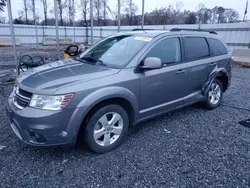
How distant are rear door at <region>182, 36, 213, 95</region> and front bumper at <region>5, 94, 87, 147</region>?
2.22 meters

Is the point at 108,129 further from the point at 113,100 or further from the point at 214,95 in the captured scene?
the point at 214,95

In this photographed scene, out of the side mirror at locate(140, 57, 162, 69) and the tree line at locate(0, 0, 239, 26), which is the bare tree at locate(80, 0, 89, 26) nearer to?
the tree line at locate(0, 0, 239, 26)

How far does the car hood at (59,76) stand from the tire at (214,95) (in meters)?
2.52

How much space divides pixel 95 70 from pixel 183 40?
183 centimetres

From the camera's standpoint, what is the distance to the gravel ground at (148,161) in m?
2.29

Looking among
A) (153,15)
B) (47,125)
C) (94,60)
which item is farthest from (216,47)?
(153,15)

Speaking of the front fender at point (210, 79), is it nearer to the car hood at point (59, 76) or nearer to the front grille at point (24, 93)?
the car hood at point (59, 76)

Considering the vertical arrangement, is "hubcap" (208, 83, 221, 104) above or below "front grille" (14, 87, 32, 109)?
below

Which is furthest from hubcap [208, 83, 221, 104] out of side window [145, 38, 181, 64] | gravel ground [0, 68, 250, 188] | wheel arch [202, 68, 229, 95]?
side window [145, 38, 181, 64]

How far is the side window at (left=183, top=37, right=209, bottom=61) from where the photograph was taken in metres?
3.64

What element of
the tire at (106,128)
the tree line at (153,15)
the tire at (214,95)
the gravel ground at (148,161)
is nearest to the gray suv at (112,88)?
the tire at (106,128)

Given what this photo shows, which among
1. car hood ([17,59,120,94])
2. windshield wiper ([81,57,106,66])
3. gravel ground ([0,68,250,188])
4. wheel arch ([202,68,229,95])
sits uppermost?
windshield wiper ([81,57,106,66])

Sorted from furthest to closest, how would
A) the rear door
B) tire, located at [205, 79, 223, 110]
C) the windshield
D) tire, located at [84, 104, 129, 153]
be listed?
tire, located at [205, 79, 223, 110], the rear door, the windshield, tire, located at [84, 104, 129, 153]

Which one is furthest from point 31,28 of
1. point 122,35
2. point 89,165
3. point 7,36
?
point 89,165
